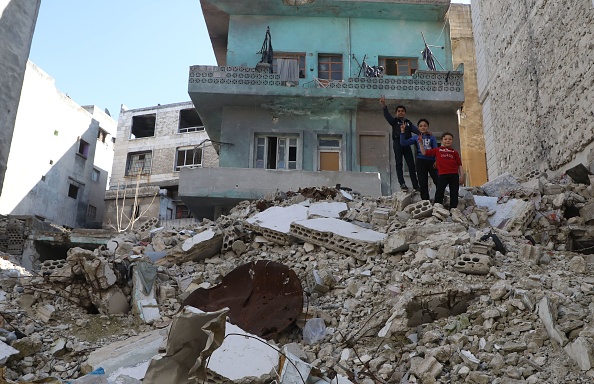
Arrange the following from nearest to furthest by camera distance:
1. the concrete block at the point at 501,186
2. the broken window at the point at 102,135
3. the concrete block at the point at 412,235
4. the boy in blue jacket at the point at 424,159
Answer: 1. the concrete block at the point at 412,235
2. the boy in blue jacket at the point at 424,159
3. the concrete block at the point at 501,186
4. the broken window at the point at 102,135

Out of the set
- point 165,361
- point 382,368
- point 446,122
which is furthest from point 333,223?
point 446,122

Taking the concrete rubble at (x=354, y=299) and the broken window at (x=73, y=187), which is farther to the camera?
the broken window at (x=73, y=187)

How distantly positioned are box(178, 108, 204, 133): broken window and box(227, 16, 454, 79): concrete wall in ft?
43.3

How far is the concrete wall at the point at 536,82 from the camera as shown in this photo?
31.4ft

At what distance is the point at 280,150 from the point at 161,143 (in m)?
15.5

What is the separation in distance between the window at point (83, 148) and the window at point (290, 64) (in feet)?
48.9

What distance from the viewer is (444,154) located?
751cm

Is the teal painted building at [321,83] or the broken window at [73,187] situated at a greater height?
the teal painted building at [321,83]

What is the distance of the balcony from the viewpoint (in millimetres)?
13922

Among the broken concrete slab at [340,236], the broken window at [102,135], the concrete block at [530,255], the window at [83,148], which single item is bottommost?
the concrete block at [530,255]

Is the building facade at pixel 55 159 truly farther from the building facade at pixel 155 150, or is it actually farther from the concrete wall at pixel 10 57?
the concrete wall at pixel 10 57

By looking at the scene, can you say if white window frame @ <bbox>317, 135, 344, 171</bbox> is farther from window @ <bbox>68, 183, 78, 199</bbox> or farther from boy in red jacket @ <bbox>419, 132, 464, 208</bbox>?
window @ <bbox>68, 183, 78, 199</bbox>

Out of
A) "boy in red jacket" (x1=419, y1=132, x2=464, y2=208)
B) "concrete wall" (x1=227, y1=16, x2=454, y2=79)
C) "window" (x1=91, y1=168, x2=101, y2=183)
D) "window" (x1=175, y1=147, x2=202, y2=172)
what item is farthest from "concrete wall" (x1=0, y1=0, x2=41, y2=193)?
"boy in red jacket" (x1=419, y1=132, x2=464, y2=208)

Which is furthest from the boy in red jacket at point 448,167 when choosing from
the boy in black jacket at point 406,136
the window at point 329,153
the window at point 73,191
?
the window at point 73,191
